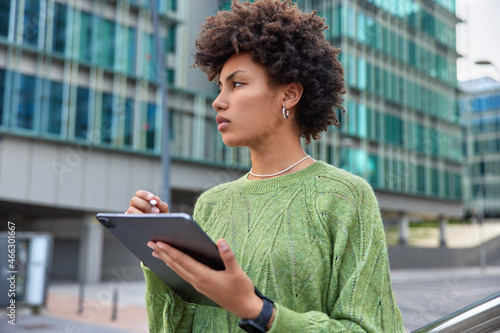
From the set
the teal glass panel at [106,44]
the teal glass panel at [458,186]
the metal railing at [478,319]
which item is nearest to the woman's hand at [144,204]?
the metal railing at [478,319]

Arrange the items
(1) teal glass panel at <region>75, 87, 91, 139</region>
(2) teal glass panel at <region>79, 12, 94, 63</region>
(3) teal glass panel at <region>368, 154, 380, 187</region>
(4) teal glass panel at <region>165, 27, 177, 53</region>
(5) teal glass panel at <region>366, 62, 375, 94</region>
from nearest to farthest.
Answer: (1) teal glass panel at <region>75, 87, 91, 139</region> → (2) teal glass panel at <region>79, 12, 94, 63</region> → (4) teal glass panel at <region>165, 27, 177, 53</region> → (5) teal glass panel at <region>366, 62, 375, 94</region> → (3) teal glass panel at <region>368, 154, 380, 187</region>

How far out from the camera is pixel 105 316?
11.7 metres

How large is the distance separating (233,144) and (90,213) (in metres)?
21.3

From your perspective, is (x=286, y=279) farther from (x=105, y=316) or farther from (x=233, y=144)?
(x=105, y=316)

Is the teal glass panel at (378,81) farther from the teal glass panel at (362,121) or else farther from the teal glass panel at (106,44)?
the teal glass panel at (106,44)

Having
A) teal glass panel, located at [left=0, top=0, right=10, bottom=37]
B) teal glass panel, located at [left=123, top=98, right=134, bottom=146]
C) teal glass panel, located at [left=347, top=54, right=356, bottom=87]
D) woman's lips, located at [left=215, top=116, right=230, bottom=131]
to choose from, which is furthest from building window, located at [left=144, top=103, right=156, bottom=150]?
woman's lips, located at [left=215, top=116, right=230, bottom=131]

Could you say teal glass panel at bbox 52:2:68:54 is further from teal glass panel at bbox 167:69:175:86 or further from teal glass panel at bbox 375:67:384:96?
teal glass panel at bbox 375:67:384:96

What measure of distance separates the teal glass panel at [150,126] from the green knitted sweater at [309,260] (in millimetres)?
21092

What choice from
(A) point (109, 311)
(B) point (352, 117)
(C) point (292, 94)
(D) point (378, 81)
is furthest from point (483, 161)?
(C) point (292, 94)

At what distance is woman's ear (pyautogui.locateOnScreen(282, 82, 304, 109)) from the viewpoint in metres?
1.76

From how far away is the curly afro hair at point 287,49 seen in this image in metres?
1.70

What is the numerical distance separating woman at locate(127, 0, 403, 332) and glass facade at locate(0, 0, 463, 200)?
31.8 feet

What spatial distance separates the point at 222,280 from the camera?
1232 mm

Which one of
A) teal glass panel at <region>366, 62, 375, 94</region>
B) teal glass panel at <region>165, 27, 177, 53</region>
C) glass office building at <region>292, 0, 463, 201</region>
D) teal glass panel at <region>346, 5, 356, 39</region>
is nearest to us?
teal glass panel at <region>165, 27, 177, 53</region>
